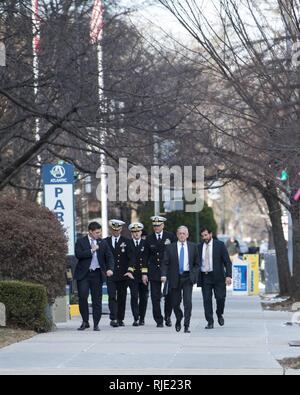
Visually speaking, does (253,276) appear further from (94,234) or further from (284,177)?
(94,234)

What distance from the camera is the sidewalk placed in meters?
12.9

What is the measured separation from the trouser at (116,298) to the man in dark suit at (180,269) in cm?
150

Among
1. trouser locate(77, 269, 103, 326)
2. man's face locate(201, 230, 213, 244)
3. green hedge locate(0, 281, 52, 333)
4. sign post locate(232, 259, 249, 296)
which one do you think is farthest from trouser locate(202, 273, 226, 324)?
sign post locate(232, 259, 249, 296)

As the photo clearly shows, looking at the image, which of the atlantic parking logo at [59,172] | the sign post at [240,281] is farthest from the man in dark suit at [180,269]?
the sign post at [240,281]

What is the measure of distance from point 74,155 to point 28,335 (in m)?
12.8

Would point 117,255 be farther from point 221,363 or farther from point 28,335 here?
point 221,363

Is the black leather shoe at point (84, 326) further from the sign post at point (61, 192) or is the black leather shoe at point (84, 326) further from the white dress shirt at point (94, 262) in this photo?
the sign post at point (61, 192)

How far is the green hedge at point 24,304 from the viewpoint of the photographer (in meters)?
17.2

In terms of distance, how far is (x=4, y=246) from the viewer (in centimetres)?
1767

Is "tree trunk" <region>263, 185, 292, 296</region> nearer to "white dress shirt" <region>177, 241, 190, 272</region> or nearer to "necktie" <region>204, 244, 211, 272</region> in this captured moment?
"necktie" <region>204, 244, 211, 272</region>

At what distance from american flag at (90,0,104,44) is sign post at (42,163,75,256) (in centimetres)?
266

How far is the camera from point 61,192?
2191cm

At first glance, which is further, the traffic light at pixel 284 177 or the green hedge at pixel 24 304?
the traffic light at pixel 284 177

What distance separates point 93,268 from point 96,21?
5.03 metres
